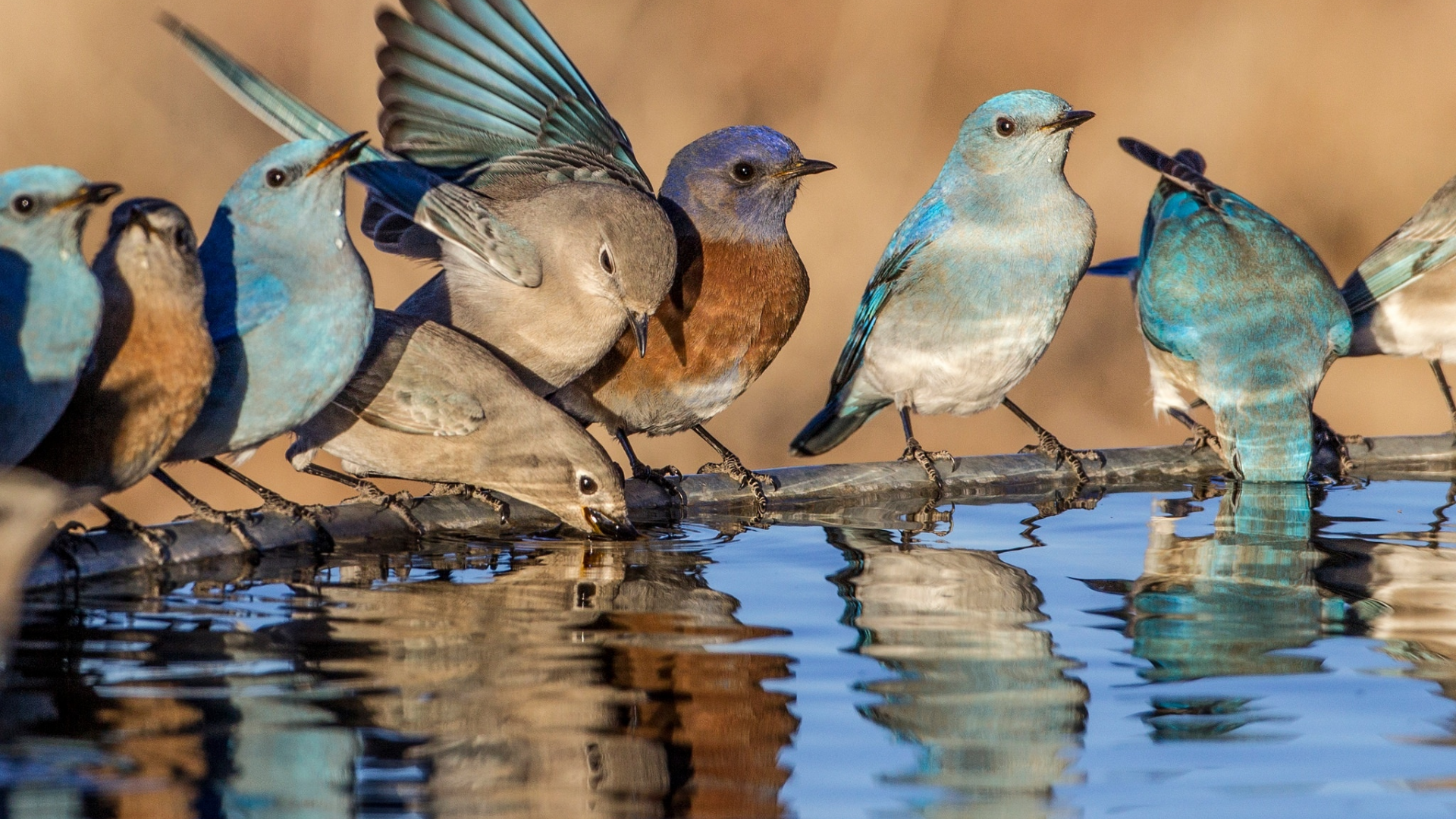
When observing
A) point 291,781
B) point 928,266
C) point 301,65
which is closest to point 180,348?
point 291,781

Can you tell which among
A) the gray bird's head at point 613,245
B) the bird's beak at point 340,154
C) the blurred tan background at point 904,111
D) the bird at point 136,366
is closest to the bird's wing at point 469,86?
the gray bird's head at point 613,245

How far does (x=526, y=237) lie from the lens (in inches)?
237

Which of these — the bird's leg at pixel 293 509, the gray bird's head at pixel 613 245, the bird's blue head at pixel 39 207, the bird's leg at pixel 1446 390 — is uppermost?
the gray bird's head at pixel 613 245

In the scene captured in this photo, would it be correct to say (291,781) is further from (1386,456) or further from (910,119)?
(910,119)

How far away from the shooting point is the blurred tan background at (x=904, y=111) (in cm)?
1114

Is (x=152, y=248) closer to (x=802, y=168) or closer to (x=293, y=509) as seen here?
(x=293, y=509)

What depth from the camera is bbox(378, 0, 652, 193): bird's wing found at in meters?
6.77

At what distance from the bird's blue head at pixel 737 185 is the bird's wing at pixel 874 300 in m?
0.60

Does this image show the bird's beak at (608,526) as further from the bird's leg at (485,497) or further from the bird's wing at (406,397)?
the bird's wing at (406,397)

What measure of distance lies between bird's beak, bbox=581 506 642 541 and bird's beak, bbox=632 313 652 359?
0.65 meters

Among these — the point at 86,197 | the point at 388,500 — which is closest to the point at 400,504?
the point at 388,500

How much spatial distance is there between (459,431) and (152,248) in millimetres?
1246

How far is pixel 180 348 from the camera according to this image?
178 inches

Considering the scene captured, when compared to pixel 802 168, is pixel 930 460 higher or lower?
lower
